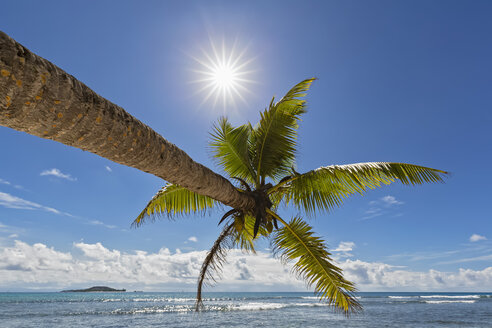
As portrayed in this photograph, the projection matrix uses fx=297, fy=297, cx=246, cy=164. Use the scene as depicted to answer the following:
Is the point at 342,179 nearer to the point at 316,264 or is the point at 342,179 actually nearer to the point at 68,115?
the point at 316,264

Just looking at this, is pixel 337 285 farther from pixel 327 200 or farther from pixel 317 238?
pixel 327 200

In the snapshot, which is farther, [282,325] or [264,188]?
[282,325]

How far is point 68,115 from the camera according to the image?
171 cm

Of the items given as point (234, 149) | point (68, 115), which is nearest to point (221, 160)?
point (234, 149)

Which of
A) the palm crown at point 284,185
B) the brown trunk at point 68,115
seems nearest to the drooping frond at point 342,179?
the palm crown at point 284,185

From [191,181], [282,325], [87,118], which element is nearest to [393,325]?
[282,325]

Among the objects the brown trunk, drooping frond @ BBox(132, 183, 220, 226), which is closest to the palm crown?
drooping frond @ BBox(132, 183, 220, 226)

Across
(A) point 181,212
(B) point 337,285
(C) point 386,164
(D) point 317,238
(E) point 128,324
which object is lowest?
(E) point 128,324

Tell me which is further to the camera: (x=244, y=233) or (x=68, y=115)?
(x=244, y=233)

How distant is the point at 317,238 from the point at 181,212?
2877mm

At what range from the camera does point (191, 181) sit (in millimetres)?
3441

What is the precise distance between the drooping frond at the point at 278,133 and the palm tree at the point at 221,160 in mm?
20

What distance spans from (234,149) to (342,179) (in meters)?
2.30

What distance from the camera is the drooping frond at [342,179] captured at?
511 cm
